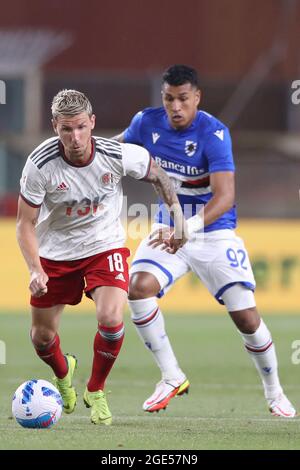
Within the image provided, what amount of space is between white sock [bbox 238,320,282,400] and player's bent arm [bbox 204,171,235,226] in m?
0.85

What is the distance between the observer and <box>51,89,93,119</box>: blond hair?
7246mm

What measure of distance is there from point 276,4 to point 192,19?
186cm

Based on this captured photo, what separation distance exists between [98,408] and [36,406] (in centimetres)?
56

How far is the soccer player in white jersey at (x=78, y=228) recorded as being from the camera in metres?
7.38

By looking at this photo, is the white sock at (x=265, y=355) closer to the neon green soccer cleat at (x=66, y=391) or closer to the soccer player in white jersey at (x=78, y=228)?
the soccer player in white jersey at (x=78, y=228)

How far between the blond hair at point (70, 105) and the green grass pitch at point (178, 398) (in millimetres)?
1865

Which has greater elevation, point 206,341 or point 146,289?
point 146,289

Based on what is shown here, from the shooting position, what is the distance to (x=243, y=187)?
2028cm

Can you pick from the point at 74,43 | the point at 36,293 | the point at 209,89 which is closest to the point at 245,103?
the point at 209,89

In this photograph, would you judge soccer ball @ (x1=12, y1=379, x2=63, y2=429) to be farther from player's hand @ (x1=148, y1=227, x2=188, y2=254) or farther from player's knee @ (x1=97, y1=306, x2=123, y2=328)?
player's hand @ (x1=148, y1=227, x2=188, y2=254)

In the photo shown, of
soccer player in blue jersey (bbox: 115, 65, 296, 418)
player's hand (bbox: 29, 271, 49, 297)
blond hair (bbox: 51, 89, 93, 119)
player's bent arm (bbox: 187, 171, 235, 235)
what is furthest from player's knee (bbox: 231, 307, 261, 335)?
blond hair (bbox: 51, 89, 93, 119)

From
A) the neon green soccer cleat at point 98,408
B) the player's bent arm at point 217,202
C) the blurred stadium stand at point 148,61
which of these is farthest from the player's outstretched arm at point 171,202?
the blurred stadium stand at point 148,61

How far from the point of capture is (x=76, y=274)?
7832mm
